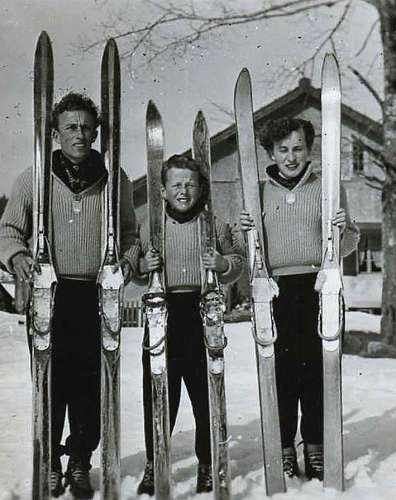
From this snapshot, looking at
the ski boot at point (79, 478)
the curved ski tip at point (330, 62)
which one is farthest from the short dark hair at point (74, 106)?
the ski boot at point (79, 478)

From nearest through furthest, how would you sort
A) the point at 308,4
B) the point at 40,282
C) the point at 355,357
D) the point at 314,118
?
the point at 40,282 < the point at 308,4 < the point at 355,357 < the point at 314,118

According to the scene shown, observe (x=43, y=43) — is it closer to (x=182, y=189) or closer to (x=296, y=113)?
(x=182, y=189)

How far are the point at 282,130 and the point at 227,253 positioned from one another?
0.52m

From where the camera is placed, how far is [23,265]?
2096 millimetres

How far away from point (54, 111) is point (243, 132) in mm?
710

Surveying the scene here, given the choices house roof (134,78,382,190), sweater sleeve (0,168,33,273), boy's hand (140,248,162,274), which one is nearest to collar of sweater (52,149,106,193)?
sweater sleeve (0,168,33,273)

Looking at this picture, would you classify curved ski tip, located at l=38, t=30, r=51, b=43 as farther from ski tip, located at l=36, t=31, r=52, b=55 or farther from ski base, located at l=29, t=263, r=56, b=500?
ski base, located at l=29, t=263, r=56, b=500

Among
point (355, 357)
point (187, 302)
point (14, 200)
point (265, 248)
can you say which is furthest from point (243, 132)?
point (355, 357)

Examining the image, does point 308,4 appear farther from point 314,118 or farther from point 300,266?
point 314,118

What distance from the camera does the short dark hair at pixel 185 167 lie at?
220cm

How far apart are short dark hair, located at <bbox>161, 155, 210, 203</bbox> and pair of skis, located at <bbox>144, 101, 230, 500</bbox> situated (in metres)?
0.02

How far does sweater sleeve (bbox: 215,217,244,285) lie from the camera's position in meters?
2.21

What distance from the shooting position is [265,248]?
233cm

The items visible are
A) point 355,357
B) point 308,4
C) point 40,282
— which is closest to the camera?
point 40,282
